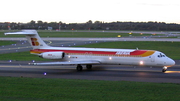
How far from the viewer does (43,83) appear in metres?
20.9

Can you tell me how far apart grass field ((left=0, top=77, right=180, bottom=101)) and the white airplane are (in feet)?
23.1

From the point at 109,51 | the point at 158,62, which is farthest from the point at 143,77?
the point at 109,51

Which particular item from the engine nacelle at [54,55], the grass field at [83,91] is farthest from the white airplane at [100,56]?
the grass field at [83,91]

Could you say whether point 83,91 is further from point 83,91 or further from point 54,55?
point 54,55

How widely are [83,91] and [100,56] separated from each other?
11.7m

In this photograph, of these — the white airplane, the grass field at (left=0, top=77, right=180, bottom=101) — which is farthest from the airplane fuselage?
the grass field at (left=0, top=77, right=180, bottom=101)

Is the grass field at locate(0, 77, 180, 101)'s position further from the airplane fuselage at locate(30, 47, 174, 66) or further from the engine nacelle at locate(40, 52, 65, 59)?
the engine nacelle at locate(40, 52, 65, 59)

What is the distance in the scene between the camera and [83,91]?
18094mm

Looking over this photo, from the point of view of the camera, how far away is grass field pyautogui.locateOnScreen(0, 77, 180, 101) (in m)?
16.4

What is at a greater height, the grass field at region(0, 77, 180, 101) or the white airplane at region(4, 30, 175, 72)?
the white airplane at region(4, 30, 175, 72)

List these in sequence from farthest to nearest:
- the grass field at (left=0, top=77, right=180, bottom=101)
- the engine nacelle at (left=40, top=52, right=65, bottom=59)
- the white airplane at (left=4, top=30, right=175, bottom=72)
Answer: the engine nacelle at (left=40, top=52, right=65, bottom=59) < the white airplane at (left=4, top=30, right=175, bottom=72) < the grass field at (left=0, top=77, right=180, bottom=101)

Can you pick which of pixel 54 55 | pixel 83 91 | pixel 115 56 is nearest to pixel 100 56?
pixel 115 56

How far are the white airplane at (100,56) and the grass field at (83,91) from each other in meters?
7.03

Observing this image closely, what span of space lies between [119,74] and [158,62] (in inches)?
176
